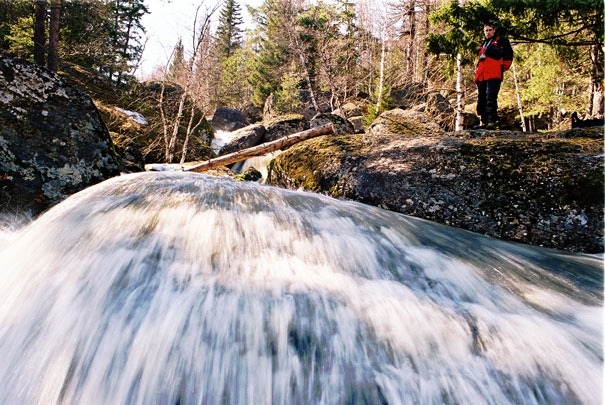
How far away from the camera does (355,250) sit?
7.59ft

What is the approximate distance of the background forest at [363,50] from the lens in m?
6.23

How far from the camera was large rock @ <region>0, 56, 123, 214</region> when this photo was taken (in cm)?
338

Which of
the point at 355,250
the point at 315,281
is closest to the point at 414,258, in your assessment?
the point at 355,250

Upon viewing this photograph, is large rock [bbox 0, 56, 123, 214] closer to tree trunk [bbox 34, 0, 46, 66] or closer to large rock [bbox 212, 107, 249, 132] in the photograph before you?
tree trunk [bbox 34, 0, 46, 66]

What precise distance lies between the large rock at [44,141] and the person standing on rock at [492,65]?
6.27 m

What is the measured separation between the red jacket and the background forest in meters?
0.68

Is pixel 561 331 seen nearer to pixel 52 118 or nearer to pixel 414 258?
pixel 414 258

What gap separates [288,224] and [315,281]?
723 mm

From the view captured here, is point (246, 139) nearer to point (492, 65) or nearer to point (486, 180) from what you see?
point (492, 65)

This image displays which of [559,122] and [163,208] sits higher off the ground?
[559,122]

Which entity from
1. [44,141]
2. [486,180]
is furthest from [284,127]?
[486,180]

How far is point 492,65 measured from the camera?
18.1 feet

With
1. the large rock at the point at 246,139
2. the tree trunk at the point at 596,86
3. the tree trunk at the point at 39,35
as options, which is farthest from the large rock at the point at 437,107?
the tree trunk at the point at 39,35

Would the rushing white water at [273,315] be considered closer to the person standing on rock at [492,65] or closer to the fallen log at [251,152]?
the person standing on rock at [492,65]
